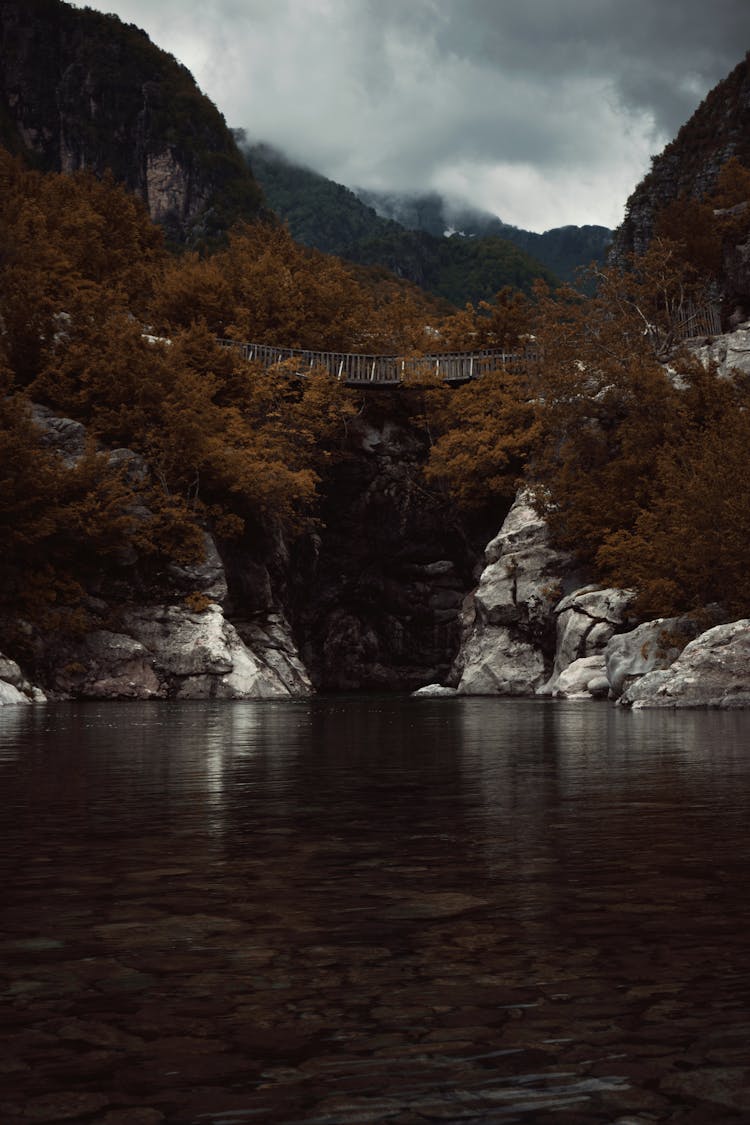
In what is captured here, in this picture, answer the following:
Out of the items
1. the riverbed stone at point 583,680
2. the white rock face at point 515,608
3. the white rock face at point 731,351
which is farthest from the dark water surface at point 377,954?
the white rock face at point 731,351

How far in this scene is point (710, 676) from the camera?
25.6 meters

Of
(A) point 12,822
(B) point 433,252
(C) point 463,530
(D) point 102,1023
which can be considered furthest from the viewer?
(B) point 433,252

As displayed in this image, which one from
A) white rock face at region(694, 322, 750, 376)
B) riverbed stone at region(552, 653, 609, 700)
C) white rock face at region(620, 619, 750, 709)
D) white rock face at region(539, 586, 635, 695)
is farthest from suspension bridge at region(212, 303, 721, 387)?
white rock face at region(620, 619, 750, 709)

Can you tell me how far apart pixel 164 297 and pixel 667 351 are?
2675 cm

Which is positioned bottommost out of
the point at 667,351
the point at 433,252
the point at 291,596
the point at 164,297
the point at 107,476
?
the point at 291,596

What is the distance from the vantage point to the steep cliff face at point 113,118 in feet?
490

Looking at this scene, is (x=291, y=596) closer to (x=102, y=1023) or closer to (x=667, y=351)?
(x=667, y=351)

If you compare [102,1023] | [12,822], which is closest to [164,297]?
[12,822]

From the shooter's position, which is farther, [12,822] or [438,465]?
[438,465]

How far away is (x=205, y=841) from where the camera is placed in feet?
22.9

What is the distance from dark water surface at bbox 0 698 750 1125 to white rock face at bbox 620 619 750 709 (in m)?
16.3

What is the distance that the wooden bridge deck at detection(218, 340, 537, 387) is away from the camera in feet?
189

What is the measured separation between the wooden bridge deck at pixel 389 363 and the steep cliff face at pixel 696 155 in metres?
58.8

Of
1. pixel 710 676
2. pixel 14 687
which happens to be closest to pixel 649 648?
pixel 710 676
